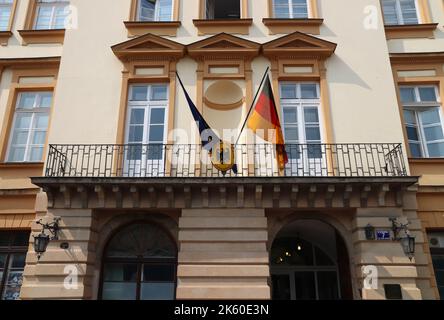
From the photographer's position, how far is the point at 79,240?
29.2 ft

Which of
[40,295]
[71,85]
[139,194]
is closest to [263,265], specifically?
[139,194]

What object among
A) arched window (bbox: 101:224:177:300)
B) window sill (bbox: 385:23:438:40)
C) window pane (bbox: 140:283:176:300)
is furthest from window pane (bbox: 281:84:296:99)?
window pane (bbox: 140:283:176:300)

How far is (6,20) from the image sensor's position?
39.5 feet

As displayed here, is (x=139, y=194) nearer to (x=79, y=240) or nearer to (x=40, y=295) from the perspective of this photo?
(x=79, y=240)

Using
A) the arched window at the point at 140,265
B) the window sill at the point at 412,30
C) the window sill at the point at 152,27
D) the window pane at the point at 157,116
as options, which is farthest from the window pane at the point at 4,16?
the window sill at the point at 412,30

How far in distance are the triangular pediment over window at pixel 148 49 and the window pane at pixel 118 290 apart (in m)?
5.67

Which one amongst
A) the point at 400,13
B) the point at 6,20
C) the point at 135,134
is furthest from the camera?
the point at 6,20

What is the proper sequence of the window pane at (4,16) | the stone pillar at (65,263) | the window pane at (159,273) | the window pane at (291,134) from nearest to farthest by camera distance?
the stone pillar at (65,263), the window pane at (159,273), the window pane at (291,134), the window pane at (4,16)

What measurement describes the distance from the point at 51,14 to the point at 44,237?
6959mm

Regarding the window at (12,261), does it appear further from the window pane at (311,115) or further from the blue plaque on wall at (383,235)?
the blue plaque on wall at (383,235)

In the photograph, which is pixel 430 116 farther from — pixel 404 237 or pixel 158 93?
pixel 158 93

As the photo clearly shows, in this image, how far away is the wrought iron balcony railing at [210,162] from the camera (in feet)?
31.0

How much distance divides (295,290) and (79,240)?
5463 millimetres

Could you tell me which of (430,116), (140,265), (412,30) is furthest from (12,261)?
(412,30)
